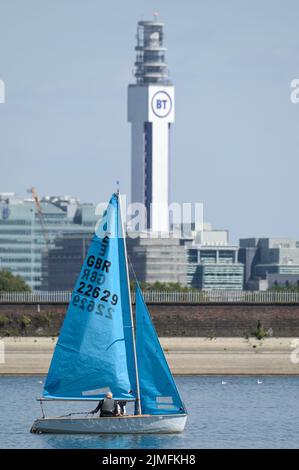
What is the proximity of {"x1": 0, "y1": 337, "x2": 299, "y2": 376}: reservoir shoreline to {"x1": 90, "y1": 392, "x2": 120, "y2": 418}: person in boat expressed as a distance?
134 feet

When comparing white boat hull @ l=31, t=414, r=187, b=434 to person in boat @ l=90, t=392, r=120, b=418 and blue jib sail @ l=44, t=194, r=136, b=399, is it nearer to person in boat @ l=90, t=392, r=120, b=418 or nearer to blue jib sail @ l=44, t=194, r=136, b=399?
person in boat @ l=90, t=392, r=120, b=418

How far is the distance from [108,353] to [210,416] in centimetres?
1134

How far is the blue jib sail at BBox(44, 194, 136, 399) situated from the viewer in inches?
2630

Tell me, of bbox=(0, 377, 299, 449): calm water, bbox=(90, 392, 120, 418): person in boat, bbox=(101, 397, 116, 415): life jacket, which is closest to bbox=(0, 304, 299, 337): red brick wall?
bbox=(0, 377, 299, 449): calm water

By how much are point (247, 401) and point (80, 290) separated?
69.3 ft

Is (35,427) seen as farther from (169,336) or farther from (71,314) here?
(169,336)

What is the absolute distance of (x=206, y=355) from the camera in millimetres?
111938

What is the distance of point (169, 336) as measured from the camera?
11925 cm

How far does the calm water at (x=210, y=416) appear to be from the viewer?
216 feet
